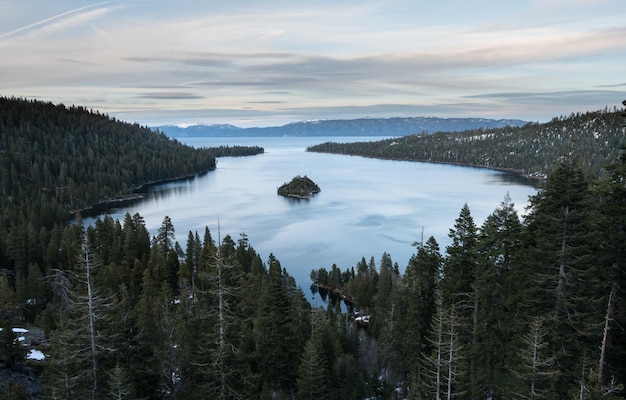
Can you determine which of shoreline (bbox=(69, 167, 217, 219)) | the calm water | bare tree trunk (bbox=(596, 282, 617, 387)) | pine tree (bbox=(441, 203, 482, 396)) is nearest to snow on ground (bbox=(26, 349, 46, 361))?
pine tree (bbox=(441, 203, 482, 396))

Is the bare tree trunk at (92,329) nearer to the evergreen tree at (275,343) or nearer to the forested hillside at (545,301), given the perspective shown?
the evergreen tree at (275,343)

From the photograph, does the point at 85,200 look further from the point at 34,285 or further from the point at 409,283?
the point at 409,283

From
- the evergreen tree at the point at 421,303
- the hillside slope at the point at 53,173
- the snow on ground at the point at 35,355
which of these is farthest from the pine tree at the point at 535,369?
the hillside slope at the point at 53,173

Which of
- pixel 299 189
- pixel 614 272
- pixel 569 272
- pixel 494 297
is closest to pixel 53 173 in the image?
pixel 299 189

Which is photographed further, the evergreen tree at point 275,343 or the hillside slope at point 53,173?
the hillside slope at point 53,173

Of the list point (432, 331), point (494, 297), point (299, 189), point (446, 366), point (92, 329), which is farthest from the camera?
point (299, 189)

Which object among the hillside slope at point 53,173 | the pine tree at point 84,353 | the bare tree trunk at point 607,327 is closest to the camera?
the bare tree trunk at point 607,327

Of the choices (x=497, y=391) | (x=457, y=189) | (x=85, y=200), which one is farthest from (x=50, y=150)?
(x=497, y=391)

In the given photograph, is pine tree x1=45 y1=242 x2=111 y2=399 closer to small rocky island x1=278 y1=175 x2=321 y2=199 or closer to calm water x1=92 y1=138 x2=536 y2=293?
calm water x1=92 y1=138 x2=536 y2=293

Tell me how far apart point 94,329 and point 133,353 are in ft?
15.3

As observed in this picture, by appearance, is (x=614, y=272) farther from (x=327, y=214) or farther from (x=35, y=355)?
(x=327, y=214)

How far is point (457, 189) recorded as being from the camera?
176500 millimetres

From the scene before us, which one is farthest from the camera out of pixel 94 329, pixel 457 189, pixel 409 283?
pixel 457 189

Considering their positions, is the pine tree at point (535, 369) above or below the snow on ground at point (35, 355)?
above
